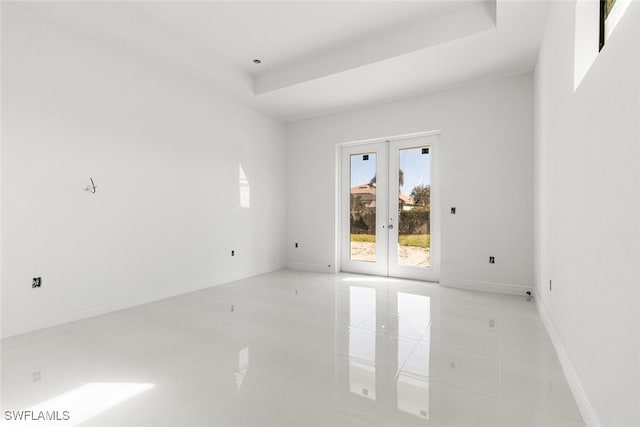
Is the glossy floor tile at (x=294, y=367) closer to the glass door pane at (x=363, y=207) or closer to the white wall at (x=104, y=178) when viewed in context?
the white wall at (x=104, y=178)

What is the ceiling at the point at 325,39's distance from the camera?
3066 millimetres

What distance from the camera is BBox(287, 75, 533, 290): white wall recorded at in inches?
161

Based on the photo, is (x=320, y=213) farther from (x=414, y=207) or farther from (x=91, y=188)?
(x=91, y=188)

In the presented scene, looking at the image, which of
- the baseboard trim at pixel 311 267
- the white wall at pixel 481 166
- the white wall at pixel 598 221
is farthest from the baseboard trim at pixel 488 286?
the baseboard trim at pixel 311 267

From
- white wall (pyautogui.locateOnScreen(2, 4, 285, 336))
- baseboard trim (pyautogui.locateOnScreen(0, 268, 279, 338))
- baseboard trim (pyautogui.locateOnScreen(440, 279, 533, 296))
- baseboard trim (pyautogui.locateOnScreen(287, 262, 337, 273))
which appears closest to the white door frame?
baseboard trim (pyautogui.locateOnScreen(287, 262, 337, 273))

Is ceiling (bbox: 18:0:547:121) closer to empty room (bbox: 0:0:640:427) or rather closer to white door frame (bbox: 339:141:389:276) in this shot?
empty room (bbox: 0:0:640:427)

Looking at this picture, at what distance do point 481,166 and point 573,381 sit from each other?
3078 mm

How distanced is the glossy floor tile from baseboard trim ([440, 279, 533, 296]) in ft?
1.95

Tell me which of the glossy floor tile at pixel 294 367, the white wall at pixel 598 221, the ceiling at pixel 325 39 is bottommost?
the glossy floor tile at pixel 294 367

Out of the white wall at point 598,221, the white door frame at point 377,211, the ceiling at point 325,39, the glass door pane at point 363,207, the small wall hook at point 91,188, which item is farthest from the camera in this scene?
the glass door pane at point 363,207

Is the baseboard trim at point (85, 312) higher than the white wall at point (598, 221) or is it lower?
lower

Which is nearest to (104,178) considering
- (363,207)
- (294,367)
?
(294,367)

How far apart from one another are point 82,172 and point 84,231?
607mm

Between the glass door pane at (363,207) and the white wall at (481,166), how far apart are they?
501 mm
